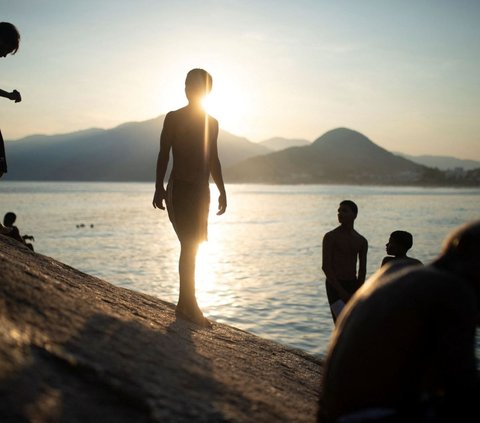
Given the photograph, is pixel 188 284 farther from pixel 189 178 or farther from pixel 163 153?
pixel 163 153

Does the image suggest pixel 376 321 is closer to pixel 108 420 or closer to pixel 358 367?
pixel 358 367

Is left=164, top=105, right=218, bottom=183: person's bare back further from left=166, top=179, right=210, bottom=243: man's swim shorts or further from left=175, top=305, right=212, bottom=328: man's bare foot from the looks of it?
left=175, top=305, right=212, bottom=328: man's bare foot

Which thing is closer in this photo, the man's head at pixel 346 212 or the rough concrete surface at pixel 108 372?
the rough concrete surface at pixel 108 372

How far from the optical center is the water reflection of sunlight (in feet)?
45.8

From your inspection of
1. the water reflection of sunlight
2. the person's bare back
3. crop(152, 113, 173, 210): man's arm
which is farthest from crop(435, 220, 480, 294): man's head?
the water reflection of sunlight

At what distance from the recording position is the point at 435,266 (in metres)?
2.06

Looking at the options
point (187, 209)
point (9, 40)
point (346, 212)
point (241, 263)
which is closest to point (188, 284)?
point (187, 209)

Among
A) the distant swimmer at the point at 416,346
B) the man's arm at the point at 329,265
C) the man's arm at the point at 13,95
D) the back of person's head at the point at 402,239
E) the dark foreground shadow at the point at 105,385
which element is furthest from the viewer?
the man's arm at the point at 329,265

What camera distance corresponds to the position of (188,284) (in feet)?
16.7

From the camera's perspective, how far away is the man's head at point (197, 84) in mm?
5160

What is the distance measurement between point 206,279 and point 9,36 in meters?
13.6

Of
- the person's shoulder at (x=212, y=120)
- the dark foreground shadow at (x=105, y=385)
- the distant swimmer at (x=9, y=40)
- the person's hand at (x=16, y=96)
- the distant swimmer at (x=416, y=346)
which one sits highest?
the distant swimmer at (x=9, y=40)

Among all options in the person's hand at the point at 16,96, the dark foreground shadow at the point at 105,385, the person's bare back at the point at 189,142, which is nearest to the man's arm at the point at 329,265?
the person's bare back at the point at 189,142

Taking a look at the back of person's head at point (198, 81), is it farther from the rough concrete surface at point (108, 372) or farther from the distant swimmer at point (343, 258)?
the rough concrete surface at point (108, 372)
